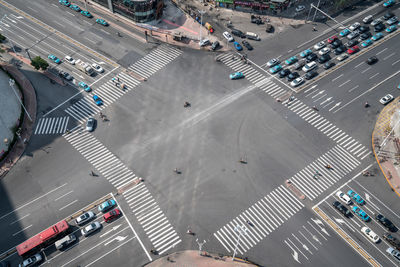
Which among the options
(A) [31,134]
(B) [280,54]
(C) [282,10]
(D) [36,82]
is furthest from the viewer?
(C) [282,10]

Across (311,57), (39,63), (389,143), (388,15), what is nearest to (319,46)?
(311,57)

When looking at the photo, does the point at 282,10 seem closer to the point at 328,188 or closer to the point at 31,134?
the point at 328,188

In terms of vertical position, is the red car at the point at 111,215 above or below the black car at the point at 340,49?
below

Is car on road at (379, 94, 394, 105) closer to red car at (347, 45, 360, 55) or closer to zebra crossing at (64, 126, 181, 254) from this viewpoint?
red car at (347, 45, 360, 55)

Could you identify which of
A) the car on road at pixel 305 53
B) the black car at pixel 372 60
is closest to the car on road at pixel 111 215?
the car on road at pixel 305 53

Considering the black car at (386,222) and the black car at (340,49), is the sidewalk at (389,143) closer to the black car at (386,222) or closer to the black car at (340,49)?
the black car at (386,222)

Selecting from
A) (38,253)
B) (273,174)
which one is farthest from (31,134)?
(273,174)

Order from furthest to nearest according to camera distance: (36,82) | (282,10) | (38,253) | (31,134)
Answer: (282,10) → (36,82) → (31,134) → (38,253)
